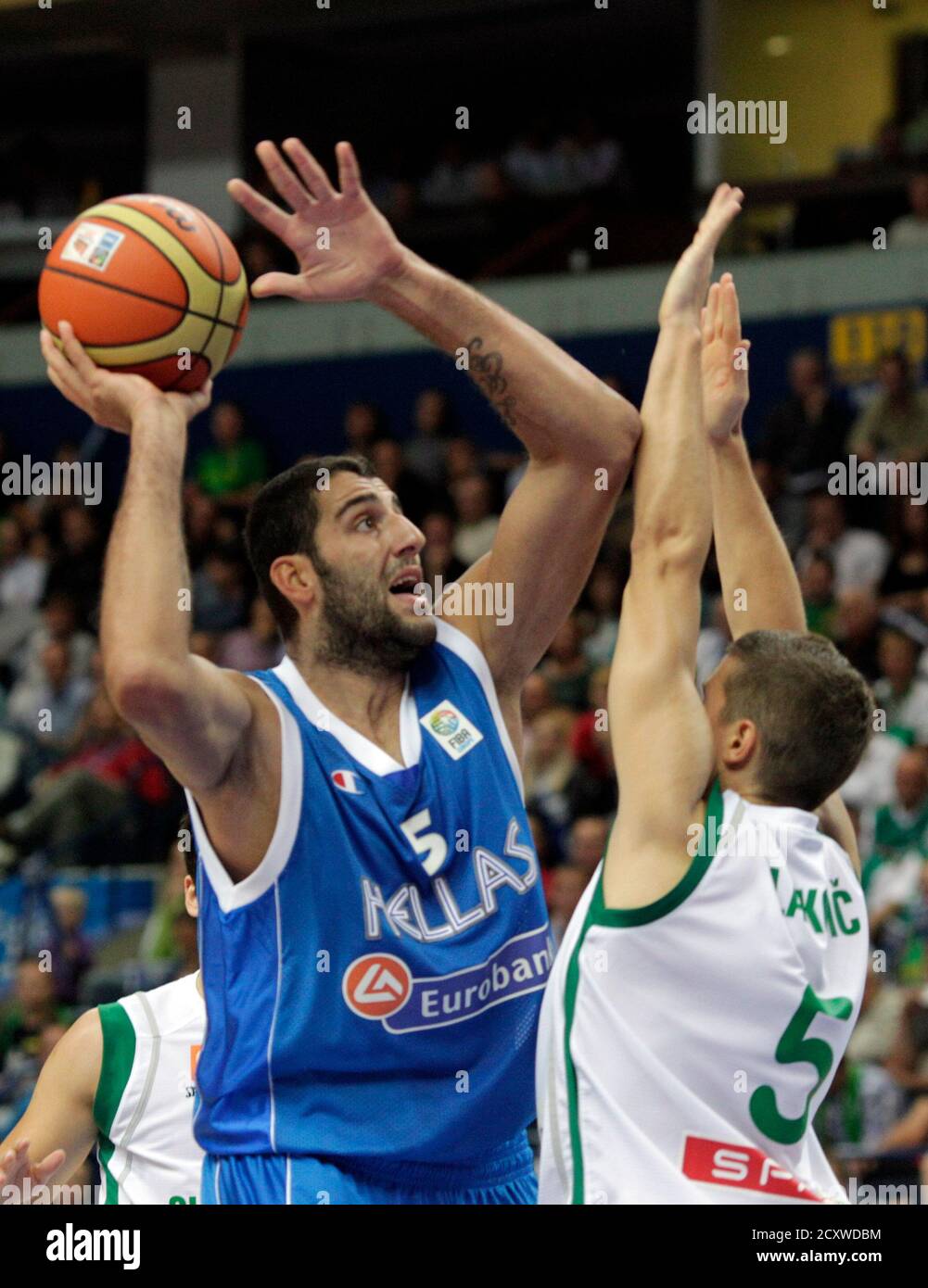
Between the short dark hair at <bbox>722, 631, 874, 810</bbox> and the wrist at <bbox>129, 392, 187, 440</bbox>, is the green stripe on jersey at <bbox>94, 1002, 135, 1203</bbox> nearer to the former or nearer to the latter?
the wrist at <bbox>129, 392, 187, 440</bbox>

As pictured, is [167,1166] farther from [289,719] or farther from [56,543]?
[56,543]

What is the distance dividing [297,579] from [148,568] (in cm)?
67

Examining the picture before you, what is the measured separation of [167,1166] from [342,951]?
119 centimetres

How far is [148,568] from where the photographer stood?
3561mm

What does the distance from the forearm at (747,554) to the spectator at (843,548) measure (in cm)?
675

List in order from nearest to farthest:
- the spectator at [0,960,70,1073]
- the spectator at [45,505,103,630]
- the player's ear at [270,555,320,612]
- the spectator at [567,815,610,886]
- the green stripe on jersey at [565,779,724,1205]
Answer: the green stripe on jersey at [565,779,724,1205]
the player's ear at [270,555,320,612]
the spectator at [567,815,610,886]
the spectator at [0,960,70,1073]
the spectator at [45,505,103,630]

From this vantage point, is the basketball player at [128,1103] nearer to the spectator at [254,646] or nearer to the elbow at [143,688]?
the elbow at [143,688]

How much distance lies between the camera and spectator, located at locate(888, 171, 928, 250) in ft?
41.5

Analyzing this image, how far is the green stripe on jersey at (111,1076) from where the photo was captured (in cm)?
471

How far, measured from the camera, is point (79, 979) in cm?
1069

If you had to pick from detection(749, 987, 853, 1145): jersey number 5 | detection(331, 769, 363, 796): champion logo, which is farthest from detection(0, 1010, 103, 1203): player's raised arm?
detection(749, 987, 853, 1145): jersey number 5

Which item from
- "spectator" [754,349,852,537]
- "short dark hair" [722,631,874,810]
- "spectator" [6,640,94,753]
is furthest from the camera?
"spectator" [6,640,94,753]

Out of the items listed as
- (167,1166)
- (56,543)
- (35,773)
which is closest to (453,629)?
(167,1166)

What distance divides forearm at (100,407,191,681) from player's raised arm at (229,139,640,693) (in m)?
0.41
